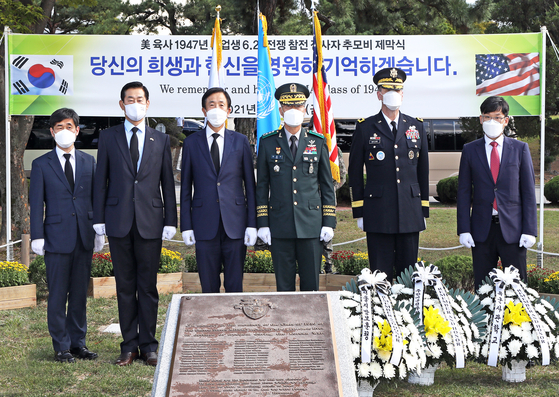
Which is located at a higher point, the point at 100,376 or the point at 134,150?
the point at 134,150

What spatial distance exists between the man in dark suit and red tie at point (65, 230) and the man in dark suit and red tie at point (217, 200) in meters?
0.93

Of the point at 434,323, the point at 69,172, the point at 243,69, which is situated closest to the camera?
the point at 434,323

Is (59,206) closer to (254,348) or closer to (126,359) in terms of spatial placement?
(126,359)

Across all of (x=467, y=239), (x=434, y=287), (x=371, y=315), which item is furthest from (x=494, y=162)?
(x=371, y=315)

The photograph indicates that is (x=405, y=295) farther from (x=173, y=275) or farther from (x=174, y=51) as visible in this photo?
(x=174, y=51)

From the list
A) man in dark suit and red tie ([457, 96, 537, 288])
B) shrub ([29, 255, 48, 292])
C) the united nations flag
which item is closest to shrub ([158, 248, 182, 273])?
Result: shrub ([29, 255, 48, 292])

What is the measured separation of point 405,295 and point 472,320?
477 mm

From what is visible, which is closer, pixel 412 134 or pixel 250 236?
pixel 250 236

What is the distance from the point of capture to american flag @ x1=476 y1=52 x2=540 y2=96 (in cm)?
722

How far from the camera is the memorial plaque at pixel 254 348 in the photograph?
2918 mm

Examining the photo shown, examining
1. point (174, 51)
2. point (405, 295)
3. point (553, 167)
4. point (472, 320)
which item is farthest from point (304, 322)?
point (553, 167)

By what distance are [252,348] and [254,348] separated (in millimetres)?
10

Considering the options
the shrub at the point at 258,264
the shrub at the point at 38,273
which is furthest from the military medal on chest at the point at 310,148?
the shrub at the point at 38,273

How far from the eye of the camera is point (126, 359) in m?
4.41
